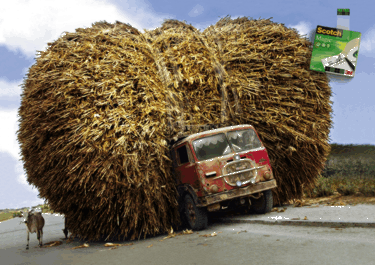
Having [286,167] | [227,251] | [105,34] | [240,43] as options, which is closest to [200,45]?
[240,43]

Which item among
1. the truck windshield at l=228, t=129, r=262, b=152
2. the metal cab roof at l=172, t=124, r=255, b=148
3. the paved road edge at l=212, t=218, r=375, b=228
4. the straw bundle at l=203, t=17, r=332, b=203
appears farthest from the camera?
the straw bundle at l=203, t=17, r=332, b=203

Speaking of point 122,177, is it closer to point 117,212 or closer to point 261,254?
point 117,212

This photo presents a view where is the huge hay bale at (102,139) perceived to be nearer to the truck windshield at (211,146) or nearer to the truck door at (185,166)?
the truck door at (185,166)

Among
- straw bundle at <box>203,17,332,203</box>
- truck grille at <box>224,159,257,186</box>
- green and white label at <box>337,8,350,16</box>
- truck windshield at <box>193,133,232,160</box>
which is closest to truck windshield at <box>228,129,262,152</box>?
truck windshield at <box>193,133,232,160</box>

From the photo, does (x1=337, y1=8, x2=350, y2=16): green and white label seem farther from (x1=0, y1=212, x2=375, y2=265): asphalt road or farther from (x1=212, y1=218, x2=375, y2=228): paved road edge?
(x1=0, y1=212, x2=375, y2=265): asphalt road

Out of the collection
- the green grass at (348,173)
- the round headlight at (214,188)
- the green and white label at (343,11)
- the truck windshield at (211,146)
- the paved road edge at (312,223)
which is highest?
the green and white label at (343,11)

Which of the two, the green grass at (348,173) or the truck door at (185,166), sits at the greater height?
the truck door at (185,166)

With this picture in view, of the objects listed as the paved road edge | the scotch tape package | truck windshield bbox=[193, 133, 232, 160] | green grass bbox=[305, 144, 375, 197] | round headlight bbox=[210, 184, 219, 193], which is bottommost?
the paved road edge

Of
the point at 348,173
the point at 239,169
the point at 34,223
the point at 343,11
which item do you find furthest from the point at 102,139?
the point at 348,173

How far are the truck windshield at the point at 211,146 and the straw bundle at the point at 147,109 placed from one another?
0.72 m

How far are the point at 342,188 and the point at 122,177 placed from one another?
7404 millimetres

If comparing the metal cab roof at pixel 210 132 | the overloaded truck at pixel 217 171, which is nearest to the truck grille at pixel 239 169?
the overloaded truck at pixel 217 171

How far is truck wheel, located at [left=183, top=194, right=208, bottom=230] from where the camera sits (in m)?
8.23

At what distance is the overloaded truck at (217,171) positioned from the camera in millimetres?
8055
